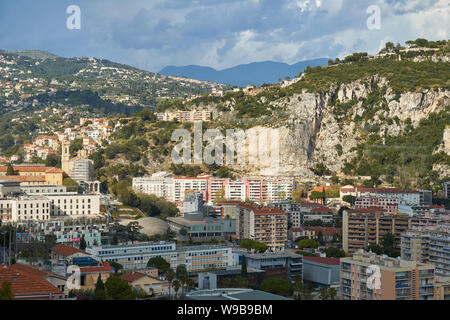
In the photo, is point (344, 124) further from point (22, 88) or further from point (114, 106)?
point (22, 88)

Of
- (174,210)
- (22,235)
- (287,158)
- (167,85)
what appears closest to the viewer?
(22,235)

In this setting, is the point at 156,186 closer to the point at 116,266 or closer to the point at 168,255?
the point at 168,255

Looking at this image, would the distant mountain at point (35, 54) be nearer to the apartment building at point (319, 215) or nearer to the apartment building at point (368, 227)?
the apartment building at point (319, 215)

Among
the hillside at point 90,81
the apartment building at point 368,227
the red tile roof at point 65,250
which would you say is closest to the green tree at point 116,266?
the red tile roof at point 65,250

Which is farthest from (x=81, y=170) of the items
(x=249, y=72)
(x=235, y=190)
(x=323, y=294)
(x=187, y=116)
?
(x=249, y=72)

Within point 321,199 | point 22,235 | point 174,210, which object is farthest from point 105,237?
point 321,199
